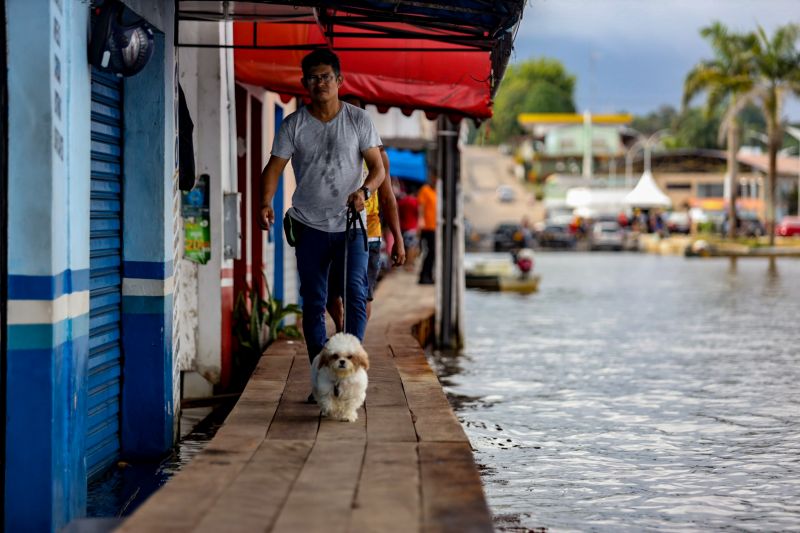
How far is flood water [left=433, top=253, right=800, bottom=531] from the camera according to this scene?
751cm

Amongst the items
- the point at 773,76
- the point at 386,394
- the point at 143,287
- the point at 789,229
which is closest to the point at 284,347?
the point at 386,394

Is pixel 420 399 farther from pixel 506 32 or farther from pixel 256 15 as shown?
pixel 256 15

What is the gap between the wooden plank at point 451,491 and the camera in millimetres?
4684

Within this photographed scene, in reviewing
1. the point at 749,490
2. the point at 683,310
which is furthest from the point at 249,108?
the point at 683,310

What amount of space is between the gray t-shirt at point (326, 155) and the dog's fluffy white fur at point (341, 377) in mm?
1071

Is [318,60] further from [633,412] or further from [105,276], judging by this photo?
[633,412]

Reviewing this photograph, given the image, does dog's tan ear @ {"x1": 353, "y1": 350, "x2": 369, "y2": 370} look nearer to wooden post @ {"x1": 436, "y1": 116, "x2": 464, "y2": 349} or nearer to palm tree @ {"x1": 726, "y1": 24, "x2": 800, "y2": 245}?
wooden post @ {"x1": 436, "y1": 116, "x2": 464, "y2": 349}

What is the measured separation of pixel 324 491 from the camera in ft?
17.2

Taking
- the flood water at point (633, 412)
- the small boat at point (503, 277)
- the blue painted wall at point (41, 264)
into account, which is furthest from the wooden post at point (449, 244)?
the small boat at point (503, 277)

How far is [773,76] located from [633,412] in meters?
42.9

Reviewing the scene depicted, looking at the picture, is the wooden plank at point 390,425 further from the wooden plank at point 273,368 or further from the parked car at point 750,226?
the parked car at point 750,226

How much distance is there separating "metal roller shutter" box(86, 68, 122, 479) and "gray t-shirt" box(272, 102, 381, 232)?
0.93 metres

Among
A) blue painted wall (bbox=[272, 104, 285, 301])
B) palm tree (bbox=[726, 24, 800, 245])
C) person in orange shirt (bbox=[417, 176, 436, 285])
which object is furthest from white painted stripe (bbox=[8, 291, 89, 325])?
palm tree (bbox=[726, 24, 800, 245])

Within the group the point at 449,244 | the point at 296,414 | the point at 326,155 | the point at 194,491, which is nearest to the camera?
the point at 194,491
